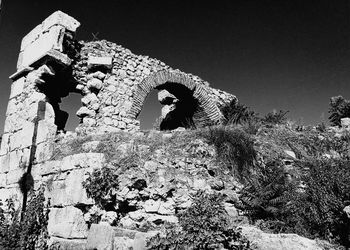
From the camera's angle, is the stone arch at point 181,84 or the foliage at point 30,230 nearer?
the foliage at point 30,230

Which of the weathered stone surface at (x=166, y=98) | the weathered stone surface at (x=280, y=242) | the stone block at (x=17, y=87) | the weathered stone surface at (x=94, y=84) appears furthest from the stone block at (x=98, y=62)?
the weathered stone surface at (x=280, y=242)

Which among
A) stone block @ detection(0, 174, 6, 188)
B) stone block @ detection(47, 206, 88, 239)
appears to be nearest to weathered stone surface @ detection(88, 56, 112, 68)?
stone block @ detection(0, 174, 6, 188)

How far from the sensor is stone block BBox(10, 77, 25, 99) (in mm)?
7434

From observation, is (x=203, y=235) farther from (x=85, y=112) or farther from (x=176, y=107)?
(x=176, y=107)

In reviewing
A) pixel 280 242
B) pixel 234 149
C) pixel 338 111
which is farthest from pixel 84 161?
pixel 338 111

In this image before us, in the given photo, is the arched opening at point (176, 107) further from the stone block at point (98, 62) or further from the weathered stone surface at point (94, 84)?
the weathered stone surface at point (94, 84)

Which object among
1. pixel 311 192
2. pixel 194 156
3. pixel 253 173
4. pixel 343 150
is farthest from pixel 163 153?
pixel 343 150

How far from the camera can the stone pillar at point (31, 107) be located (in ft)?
21.0

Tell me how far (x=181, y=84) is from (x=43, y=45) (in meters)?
4.16

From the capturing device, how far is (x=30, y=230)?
5043mm

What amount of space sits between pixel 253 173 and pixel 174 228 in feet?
6.24

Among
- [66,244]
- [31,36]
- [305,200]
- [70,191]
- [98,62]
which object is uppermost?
[31,36]

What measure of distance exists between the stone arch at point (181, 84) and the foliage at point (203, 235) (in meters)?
4.85

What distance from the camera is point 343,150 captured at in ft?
18.3
